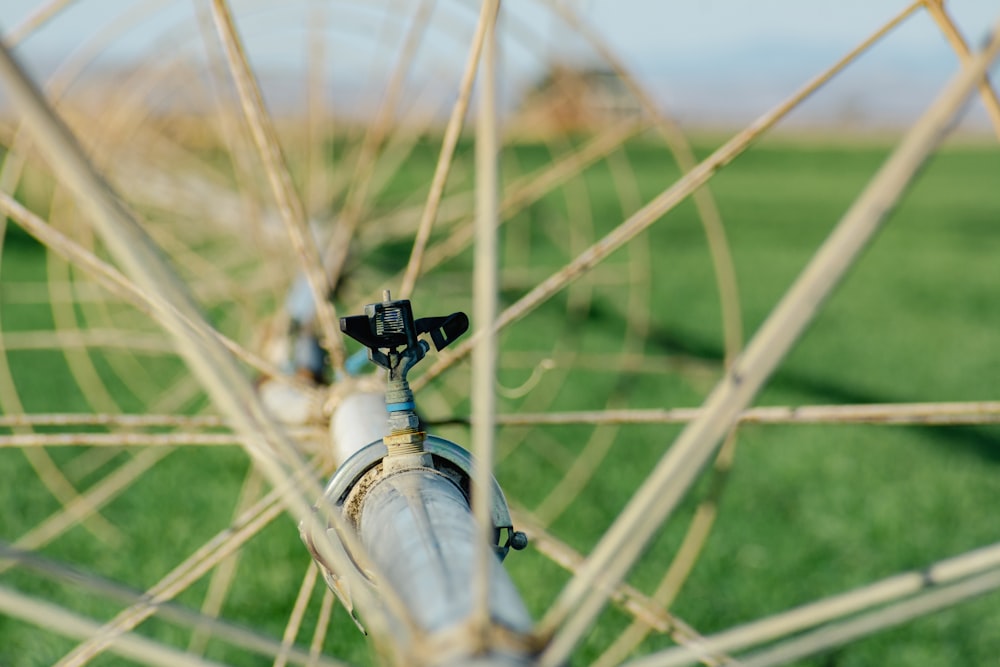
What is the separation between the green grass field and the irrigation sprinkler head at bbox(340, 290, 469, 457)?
85 centimetres

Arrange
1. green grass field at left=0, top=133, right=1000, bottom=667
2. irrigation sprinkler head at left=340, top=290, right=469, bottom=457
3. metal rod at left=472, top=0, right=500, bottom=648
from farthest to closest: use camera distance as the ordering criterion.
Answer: green grass field at left=0, top=133, right=1000, bottom=667, irrigation sprinkler head at left=340, top=290, right=469, bottom=457, metal rod at left=472, top=0, right=500, bottom=648

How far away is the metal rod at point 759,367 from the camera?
0.46m

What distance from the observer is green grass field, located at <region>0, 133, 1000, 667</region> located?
1.64 m

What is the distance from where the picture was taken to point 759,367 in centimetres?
47

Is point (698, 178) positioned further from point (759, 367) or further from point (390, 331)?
point (759, 367)

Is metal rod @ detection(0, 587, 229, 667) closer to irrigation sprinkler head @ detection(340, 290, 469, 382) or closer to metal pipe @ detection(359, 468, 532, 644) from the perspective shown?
metal pipe @ detection(359, 468, 532, 644)

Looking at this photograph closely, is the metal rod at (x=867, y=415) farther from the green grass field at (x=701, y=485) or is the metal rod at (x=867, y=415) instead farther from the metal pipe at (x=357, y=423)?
the green grass field at (x=701, y=485)

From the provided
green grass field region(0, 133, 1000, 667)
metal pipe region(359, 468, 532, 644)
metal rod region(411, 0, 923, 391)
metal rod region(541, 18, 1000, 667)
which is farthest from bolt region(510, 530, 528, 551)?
green grass field region(0, 133, 1000, 667)

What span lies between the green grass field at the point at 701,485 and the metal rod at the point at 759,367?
109cm

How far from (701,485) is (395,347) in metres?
1.49

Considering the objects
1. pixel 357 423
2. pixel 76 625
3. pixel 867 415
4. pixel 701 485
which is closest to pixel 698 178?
pixel 867 415

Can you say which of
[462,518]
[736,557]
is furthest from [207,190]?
[462,518]

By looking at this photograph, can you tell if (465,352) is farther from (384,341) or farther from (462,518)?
(462,518)

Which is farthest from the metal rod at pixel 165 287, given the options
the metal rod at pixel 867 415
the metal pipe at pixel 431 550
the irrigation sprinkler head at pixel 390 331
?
the metal rod at pixel 867 415
